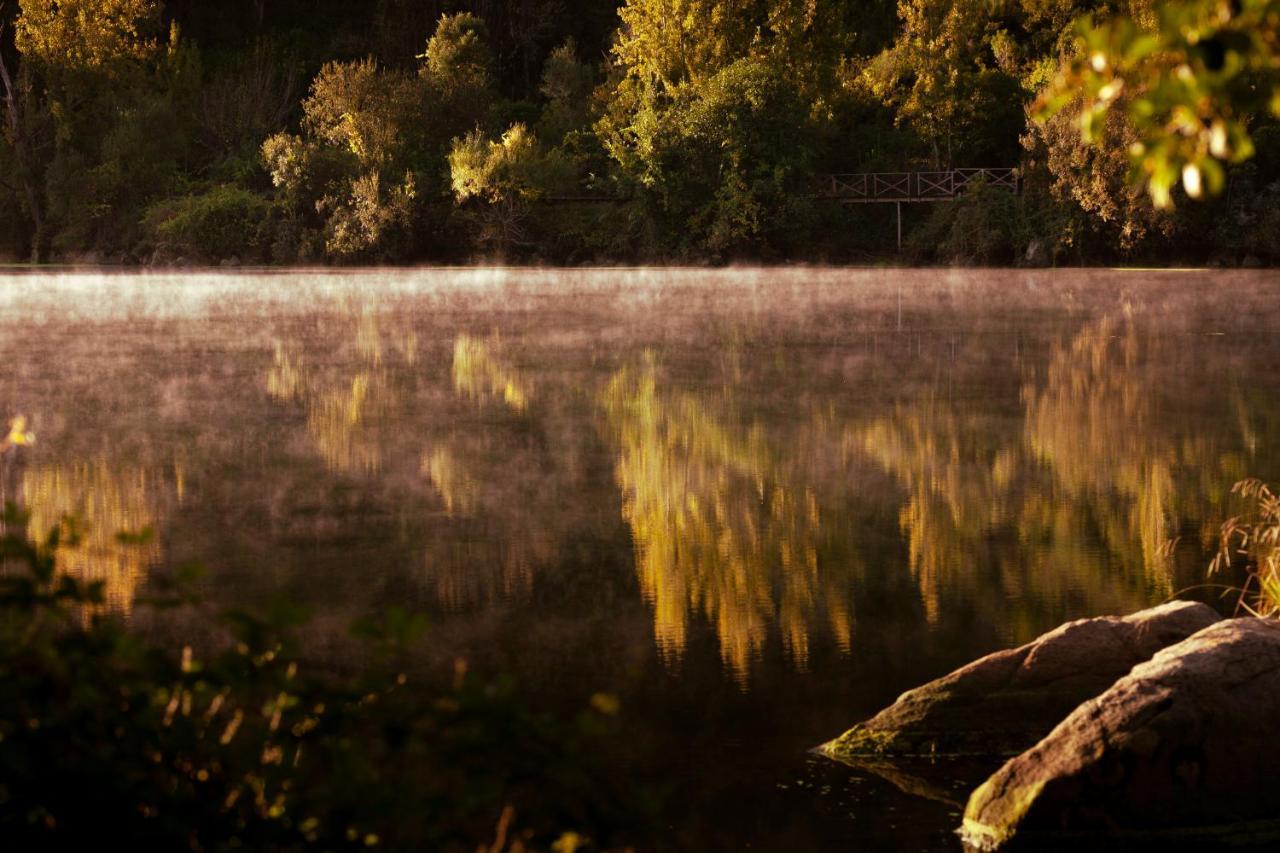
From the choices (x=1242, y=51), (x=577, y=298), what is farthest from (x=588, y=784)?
(x=577, y=298)

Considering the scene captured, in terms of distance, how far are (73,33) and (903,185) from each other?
3257 cm

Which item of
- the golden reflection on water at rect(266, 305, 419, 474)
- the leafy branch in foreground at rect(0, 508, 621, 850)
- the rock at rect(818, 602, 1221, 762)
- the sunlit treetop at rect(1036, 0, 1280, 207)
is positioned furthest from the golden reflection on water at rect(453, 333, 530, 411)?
the sunlit treetop at rect(1036, 0, 1280, 207)

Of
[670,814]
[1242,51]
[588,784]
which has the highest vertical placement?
[1242,51]

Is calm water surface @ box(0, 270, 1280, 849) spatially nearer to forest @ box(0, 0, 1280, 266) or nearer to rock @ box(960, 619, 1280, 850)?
rock @ box(960, 619, 1280, 850)

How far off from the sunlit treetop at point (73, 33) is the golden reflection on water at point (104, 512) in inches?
2287

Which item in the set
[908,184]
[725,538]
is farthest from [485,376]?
[908,184]

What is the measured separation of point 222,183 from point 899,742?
62.5 meters

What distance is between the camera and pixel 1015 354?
2545cm

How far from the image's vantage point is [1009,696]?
743cm

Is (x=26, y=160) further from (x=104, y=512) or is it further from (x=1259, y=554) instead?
(x=1259, y=554)

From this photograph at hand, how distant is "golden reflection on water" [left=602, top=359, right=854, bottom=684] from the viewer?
9531mm

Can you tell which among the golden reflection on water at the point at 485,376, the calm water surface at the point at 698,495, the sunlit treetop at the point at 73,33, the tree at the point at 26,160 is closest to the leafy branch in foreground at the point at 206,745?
the calm water surface at the point at 698,495

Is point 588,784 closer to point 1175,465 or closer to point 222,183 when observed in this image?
point 1175,465

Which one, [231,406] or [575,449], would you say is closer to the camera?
[575,449]
